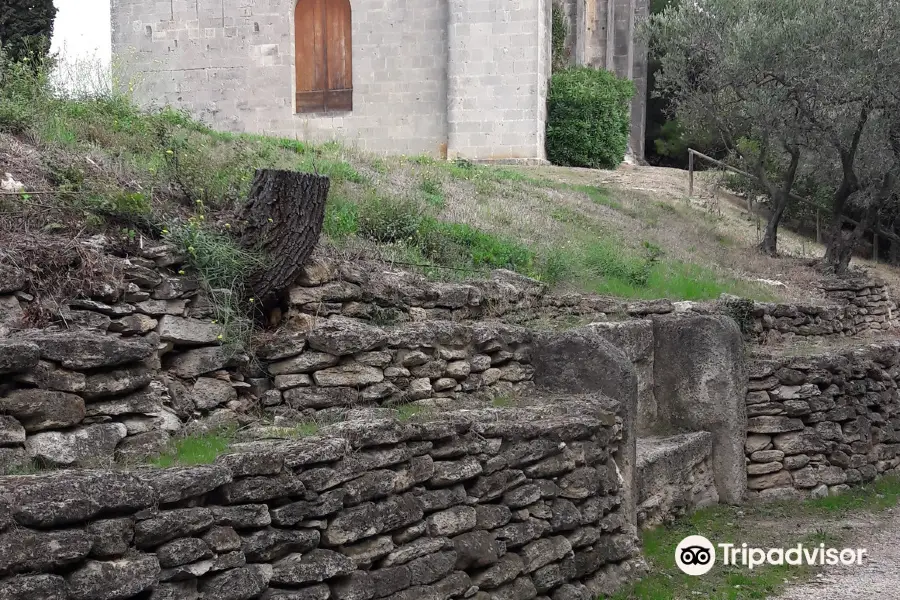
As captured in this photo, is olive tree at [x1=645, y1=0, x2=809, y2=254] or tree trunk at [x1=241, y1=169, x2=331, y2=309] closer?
tree trunk at [x1=241, y1=169, x2=331, y2=309]

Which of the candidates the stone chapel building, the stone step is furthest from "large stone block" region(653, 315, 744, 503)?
the stone chapel building

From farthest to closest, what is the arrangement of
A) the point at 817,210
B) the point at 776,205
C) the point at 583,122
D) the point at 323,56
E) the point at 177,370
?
the point at 583,122
the point at 323,56
the point at 817,210
the point at 776,205
the point at 177,370

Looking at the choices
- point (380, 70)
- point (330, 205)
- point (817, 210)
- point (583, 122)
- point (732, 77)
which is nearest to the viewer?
point (330, 205)

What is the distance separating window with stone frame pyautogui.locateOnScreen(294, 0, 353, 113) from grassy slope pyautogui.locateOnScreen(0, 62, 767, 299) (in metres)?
6.55

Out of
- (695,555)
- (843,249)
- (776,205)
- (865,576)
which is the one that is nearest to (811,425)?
(865,576)

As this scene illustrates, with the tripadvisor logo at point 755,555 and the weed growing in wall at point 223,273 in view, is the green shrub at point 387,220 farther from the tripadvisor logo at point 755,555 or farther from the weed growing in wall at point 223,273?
the tripadvisor logo at point 755,555

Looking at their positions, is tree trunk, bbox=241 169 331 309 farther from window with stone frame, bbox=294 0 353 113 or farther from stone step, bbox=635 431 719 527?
window with stone frame, bbox=294 0 353 113

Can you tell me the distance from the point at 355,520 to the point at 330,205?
4.25 metres

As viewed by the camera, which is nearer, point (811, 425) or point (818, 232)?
point (811, 425)

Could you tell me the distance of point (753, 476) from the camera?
8.81 meters

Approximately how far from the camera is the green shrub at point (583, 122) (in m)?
20.8

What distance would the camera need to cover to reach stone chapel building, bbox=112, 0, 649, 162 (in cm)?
1966

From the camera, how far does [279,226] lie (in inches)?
227

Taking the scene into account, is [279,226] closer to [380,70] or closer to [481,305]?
[481,305]
